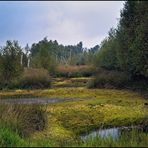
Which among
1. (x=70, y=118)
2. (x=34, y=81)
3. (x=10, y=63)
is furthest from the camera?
(x=34, y=81)

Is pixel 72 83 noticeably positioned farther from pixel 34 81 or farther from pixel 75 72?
pixel 75 72

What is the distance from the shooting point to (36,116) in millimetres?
19047

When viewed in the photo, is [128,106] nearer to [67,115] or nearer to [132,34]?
[67,115]

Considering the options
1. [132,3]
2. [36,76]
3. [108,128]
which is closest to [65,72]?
[36,76]

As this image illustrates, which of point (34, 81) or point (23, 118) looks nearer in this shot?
point (23, 118)

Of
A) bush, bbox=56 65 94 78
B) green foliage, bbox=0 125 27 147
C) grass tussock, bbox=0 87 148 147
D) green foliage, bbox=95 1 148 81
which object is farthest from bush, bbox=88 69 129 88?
green foliage, bbox=0 125 27 147

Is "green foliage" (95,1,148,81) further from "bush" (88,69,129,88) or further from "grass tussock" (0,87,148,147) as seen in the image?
"grass tussock" (0,87,148,147)

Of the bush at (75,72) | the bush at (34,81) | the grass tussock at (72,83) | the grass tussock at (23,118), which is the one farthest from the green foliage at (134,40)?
the bush at (75,72)

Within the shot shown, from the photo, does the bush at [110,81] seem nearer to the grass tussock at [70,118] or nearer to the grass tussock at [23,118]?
the grass tussock at [70,118]

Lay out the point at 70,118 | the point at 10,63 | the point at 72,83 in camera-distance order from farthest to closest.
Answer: the point at 72,83 < the point at 10,63 < the point at 70,118

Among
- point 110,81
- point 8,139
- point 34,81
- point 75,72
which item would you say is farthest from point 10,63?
point 8,139

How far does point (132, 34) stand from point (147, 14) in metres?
5.93

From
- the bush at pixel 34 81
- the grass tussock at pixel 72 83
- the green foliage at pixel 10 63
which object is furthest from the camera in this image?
the grass tussock at pixel 72 83

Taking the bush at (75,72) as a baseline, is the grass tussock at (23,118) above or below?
below
